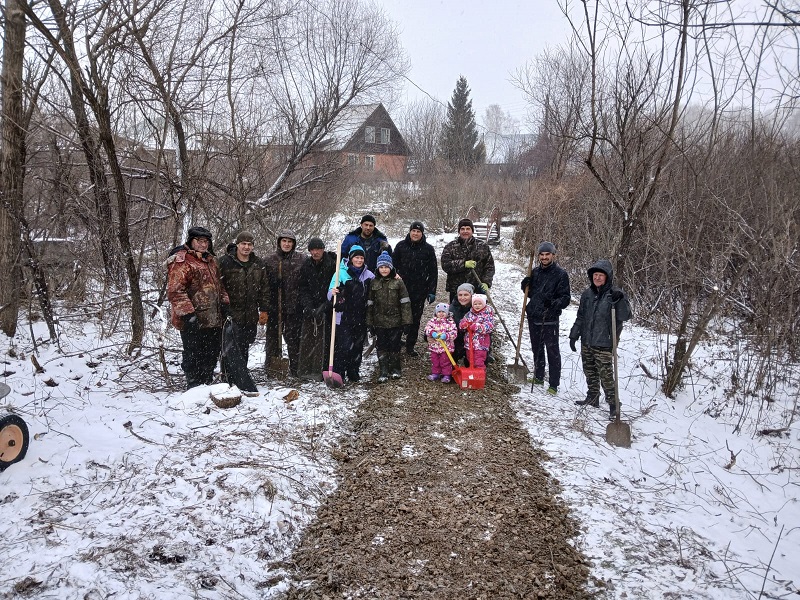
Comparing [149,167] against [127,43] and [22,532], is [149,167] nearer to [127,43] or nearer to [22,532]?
[127,43]

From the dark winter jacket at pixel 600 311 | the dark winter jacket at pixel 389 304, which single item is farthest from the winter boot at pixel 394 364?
the dark winter jacket at pixel 600 311

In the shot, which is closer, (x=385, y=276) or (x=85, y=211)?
(x=385, y=276)

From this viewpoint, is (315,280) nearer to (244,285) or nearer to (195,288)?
(244,285)

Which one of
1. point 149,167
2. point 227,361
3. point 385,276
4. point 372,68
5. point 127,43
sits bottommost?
point 227,361

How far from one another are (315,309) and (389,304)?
1.03m

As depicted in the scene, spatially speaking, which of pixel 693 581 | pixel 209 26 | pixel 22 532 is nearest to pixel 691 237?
pixel 693 581

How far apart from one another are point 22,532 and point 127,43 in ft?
21.8

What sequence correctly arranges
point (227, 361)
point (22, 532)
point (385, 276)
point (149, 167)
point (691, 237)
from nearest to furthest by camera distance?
point (22, 532), point (227, 361), point (385, 276), point (149, 167), point (691, 237)

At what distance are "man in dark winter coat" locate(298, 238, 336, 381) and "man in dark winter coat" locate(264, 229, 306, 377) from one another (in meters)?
0.11

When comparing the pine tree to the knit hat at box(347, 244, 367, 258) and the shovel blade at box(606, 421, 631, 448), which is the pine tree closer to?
the knit hat at box(347, 244, 367, 258)

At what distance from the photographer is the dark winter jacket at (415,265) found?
7.27 meters

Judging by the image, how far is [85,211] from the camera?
7.17m

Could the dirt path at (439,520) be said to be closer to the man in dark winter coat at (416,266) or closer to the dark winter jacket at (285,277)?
the dark winter jacket at (285,277)

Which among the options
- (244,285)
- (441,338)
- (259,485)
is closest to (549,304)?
(441,338)
